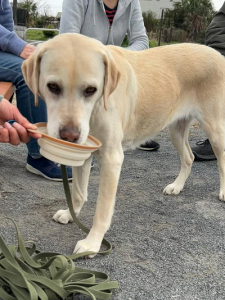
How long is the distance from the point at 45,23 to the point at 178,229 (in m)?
31.7

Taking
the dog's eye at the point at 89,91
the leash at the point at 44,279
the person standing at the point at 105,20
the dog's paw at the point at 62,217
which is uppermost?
the person standing at the point at 105,20

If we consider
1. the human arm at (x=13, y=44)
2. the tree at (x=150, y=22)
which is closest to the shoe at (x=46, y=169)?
the human arm at (x=13, y=44)

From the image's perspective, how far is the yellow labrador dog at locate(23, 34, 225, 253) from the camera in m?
2.36

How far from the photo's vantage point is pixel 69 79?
2.33 meters

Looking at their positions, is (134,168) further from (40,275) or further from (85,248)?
(40,275)

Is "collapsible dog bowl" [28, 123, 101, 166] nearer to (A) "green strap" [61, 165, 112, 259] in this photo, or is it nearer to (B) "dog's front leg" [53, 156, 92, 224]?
(A) "green strap" [61, 165, 112, 259]

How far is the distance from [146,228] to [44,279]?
130 centimetres

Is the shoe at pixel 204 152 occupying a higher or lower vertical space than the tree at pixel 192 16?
lower

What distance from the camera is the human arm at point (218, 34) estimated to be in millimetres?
5225

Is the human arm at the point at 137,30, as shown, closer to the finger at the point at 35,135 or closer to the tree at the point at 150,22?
the finger at the point at 35,135

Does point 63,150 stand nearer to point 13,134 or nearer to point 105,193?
point 13,134

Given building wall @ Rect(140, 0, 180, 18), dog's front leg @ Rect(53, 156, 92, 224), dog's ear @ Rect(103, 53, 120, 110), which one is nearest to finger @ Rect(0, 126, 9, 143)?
dog's ear @ Rect(103, 53, 120, 110)

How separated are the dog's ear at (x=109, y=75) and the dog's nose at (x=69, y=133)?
0.38 metres

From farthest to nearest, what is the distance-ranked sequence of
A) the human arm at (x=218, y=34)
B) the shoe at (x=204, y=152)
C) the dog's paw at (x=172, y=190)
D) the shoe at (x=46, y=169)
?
the shoe at (x=204, y=152)
the human arm at (x=218, y=34)
the shoe at (x=46, y=169)
the dog's paw at (x=172, y=190)
